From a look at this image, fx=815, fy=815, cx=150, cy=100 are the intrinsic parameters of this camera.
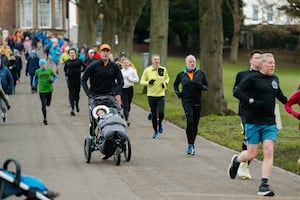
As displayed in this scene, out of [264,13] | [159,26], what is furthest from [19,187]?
[264,13]

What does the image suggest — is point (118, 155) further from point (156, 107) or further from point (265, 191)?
point (156, 107)

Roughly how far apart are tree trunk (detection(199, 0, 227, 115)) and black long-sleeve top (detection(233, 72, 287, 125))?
12.3 m

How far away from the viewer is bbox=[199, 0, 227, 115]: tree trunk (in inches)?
953

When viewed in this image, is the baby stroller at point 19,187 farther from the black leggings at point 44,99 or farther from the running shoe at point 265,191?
the black leggings at point 44,99

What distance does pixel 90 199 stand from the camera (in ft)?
36.1

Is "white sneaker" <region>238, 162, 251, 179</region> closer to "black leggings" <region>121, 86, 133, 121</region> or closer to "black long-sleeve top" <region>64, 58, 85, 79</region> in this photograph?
"black leggings" <region>121, 86, 133, 121</region>

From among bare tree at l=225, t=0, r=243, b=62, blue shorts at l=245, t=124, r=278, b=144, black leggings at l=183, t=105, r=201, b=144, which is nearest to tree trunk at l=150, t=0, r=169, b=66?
black leggings at l=183, t=105, r=201, b=144

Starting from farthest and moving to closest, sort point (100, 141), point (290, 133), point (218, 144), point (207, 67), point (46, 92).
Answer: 1. point (207, 67)
2. point (46, 92)
3. point (290, 133)
4. point (218, 144)
5. point (100, 141)

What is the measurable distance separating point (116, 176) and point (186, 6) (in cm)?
5759

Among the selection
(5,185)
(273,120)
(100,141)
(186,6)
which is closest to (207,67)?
(100,141)

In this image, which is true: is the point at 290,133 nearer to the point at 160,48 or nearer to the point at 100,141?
the point at 100,141

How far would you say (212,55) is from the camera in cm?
2438

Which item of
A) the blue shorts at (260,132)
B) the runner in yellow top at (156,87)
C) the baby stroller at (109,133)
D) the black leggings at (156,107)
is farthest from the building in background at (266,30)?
the blue shorts at (260,132)

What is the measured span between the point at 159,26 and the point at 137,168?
20.1 meters
